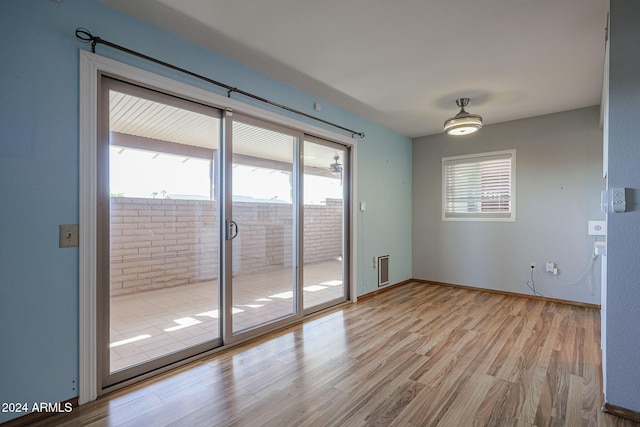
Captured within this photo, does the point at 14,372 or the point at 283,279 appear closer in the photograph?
the point at 14,372

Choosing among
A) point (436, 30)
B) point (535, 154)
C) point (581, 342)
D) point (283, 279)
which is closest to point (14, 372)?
point (283, 279)

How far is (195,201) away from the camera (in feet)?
8.88

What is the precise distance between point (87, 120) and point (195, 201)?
96cm

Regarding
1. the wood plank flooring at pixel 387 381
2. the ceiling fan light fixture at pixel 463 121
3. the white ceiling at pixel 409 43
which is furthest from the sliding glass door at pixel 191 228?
the ceiling fan light fixture at pixel 463 121

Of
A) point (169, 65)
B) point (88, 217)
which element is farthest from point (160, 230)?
point (169, 65)

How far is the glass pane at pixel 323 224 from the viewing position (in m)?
3.81

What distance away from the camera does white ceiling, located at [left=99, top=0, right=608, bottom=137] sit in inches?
82.7

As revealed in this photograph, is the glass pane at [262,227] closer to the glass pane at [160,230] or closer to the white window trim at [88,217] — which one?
the glass pane at [160,230]

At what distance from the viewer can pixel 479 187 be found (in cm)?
497

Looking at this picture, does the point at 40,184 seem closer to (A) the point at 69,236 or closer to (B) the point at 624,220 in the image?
(A) the point at 69,236

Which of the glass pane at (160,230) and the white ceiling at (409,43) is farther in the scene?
the glass pane at (160,230)

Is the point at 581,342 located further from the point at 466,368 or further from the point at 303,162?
the point at 303,162

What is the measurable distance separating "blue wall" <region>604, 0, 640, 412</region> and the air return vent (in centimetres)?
303

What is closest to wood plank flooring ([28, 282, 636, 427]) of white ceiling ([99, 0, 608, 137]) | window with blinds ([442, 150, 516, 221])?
window with blinds ([442, 150, 516, 221])
